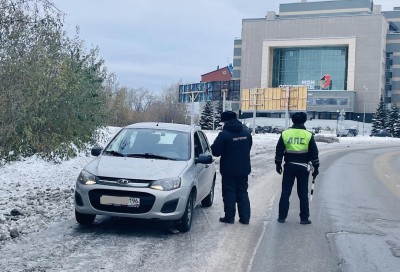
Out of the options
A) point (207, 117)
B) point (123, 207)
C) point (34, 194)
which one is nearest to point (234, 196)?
point (123, 207)

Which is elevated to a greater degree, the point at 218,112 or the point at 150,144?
the point at 150,144

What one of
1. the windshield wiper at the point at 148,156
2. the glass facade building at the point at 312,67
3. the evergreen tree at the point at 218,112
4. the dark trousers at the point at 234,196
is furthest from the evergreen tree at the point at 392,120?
the windshield wiper at the point at 148,156

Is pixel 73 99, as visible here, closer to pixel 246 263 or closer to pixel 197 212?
pixel 197 212

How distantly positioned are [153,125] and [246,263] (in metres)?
3.63

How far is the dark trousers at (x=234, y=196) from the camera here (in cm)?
823

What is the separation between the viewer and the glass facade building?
10594 centimetres

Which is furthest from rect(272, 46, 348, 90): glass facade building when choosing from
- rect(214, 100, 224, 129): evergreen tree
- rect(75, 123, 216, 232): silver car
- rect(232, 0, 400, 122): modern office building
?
rect(75, 123, 216, 232): silver car

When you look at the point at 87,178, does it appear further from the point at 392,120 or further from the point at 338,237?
the point at 392,120

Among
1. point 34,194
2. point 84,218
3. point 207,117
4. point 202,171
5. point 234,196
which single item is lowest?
point 207,117

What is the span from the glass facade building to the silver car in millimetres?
100477

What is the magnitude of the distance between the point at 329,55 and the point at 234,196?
105 metres

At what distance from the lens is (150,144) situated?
26.9 ft

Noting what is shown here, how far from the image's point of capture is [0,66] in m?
12.9

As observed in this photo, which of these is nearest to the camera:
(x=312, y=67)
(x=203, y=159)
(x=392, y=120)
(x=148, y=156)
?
(x=148, y=156)
